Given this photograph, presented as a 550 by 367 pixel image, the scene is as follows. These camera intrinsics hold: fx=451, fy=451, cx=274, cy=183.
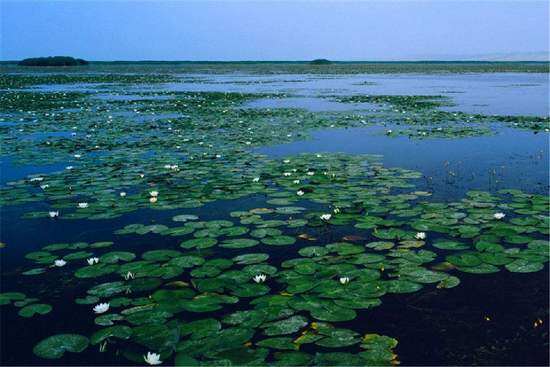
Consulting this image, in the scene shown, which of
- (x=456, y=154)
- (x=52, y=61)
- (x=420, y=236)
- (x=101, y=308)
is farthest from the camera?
(x=52, y=61)

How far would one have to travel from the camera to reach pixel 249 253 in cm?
470

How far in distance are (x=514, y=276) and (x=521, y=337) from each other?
105 centimetres

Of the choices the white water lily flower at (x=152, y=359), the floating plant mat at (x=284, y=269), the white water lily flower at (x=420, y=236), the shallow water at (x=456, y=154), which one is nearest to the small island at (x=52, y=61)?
the shallow water at (x=456, y=154)

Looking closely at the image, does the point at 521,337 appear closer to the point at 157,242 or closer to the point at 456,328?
the point at 456,328

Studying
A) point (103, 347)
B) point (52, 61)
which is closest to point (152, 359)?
point (103, 347)

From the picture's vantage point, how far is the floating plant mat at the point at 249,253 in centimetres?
317

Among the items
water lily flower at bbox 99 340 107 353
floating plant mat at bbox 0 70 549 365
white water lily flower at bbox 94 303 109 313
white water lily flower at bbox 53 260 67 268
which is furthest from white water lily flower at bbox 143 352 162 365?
white water lily flower at bbox 53 260 67 268

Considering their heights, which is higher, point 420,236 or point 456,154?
point 456,154

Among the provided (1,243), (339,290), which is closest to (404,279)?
(339,290)

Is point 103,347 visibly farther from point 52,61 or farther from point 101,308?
point 52,61

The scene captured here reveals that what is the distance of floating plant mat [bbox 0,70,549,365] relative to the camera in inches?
125

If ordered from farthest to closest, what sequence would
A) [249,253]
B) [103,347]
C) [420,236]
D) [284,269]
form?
[420,236] < [249,253] < [284,269] < [103,347]

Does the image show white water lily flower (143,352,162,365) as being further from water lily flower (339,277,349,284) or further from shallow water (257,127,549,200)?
shallow water (257,127,549,200)

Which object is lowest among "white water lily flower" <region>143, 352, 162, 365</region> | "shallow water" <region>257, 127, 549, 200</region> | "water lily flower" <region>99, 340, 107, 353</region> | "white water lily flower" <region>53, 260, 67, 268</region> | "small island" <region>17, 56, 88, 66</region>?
"water lily flower" <region>99, 340, 107, 353</region>
